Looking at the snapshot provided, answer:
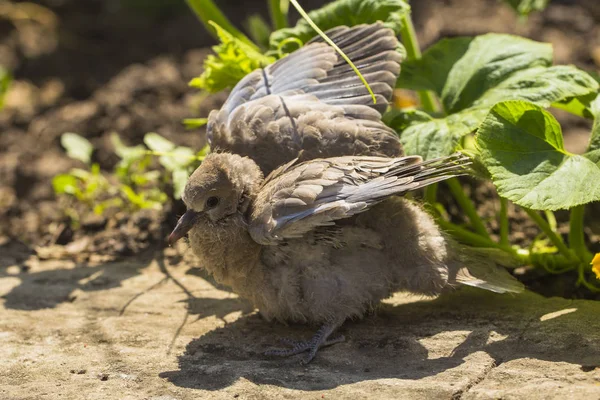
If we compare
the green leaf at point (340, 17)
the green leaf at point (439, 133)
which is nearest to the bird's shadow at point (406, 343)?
the green leaf at point (439, 133)

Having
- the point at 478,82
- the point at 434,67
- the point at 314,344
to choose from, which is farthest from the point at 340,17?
the point at 314,344

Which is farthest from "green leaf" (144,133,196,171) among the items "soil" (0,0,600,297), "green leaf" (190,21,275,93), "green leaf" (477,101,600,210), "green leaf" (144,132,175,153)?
"green leaf" (477,101,600,210)

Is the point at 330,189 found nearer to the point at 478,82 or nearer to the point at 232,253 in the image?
the point at 232,253

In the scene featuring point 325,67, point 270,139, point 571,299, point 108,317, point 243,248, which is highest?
point 325,67

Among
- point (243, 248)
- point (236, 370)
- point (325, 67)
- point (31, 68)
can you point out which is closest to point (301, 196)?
point (243, 248)

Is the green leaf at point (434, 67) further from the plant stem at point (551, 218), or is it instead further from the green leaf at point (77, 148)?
the green leaf at point (77, 148)

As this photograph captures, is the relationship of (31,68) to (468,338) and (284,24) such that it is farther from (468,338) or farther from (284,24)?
(468,338)

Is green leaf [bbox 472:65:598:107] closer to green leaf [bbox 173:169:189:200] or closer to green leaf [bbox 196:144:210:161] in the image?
green leaf [bbox 196:144:210:161]
